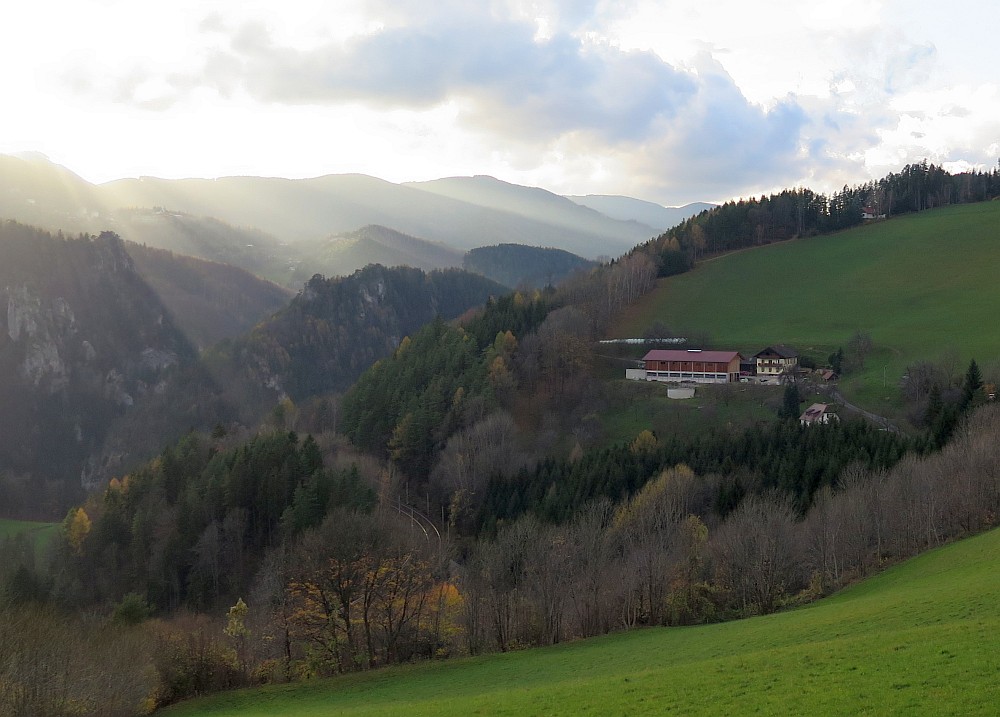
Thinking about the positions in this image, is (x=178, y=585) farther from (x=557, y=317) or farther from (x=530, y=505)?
(x=557, y=317)

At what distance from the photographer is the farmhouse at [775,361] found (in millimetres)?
80438

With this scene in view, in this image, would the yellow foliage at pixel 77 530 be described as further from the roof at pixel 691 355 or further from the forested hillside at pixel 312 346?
the forested hillside at pixel 312 346

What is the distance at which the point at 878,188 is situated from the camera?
154000mm

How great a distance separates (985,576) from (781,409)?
43.4 meters

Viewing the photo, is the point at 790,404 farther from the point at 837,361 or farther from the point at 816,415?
the point at 837,361

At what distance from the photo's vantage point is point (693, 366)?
268ft

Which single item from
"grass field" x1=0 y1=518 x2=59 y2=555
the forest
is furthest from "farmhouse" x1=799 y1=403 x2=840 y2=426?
"grass field" x1=0 y1=518 x2=59 y2=555

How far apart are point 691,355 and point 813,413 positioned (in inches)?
743

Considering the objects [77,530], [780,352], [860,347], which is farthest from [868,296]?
[77,530]

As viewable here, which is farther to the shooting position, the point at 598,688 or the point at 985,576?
the point at 985,576

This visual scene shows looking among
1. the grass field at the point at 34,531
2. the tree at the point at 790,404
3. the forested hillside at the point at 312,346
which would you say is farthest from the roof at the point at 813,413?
the forested hillside at the point at 312,346

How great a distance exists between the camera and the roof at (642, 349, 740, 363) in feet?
268

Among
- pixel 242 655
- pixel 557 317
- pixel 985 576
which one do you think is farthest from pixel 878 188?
pixel 242 655

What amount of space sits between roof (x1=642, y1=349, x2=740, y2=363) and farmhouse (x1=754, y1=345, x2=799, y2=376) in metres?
2.81
